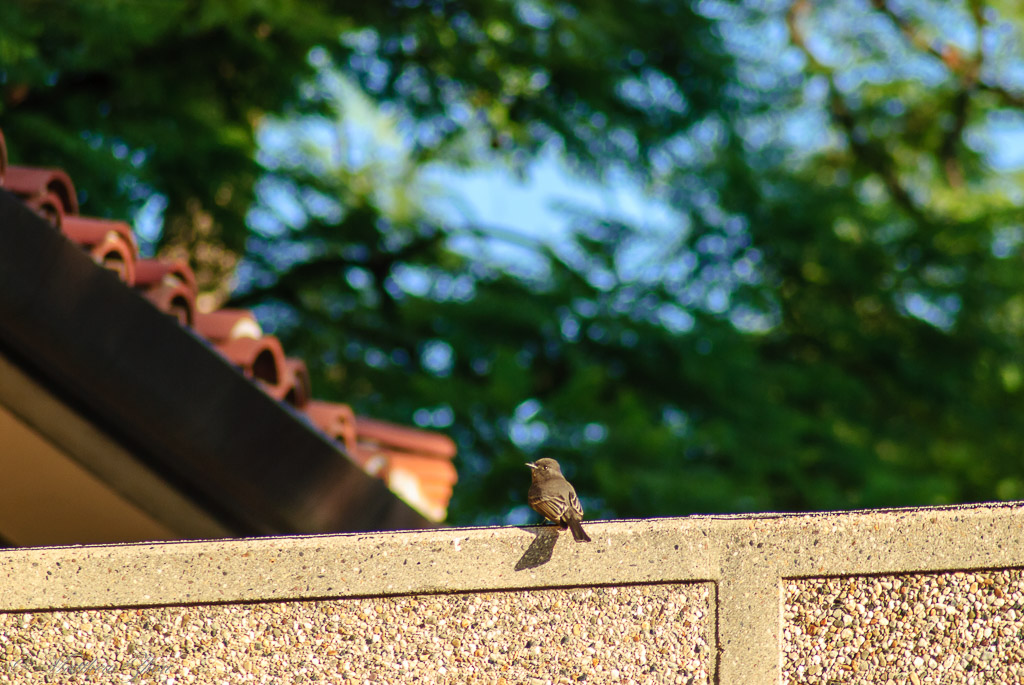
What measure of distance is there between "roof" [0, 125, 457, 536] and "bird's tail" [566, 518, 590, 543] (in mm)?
826

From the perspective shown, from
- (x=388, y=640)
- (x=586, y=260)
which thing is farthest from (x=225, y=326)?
(x=586, y=260)

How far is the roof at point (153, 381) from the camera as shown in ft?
7.31

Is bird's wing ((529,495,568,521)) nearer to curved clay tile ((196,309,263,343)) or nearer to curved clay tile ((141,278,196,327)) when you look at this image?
curved clay tile ((141,278,196,327))

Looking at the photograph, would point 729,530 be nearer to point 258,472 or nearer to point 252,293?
point 258,472

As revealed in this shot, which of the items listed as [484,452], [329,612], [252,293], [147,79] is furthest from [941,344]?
[329,612]

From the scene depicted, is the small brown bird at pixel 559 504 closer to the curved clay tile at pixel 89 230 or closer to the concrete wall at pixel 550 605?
the concrete wall at pixel 550 605

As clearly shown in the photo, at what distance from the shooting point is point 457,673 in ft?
6.50

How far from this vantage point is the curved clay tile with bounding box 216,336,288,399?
9.51 ft

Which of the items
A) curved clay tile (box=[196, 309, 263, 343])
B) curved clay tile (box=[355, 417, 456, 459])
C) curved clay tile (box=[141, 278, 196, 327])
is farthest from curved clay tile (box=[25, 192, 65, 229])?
curved clay tile (box=[355, 417, 456, 459])

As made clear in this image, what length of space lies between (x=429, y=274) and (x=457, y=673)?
697cm

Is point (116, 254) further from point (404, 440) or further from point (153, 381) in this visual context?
point (404, 440)

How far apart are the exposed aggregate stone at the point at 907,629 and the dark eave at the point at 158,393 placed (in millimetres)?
1210

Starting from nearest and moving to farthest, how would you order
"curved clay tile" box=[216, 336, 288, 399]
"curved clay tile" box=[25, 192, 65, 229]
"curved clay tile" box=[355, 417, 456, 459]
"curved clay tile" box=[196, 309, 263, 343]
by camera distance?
"curved clay tile" box=[25, 192, 65, 229], "curved clay tile" box=[216, 336, 288, 399], "curved clay tile" box=[196, 309, 263, 343], "curved clay tile" box=[355, 417, 456, 459]

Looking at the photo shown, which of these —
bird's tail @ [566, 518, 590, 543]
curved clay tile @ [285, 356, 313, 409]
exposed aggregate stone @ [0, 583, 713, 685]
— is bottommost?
Answer: curved clay tile @ [285, 356, 313, 409]
